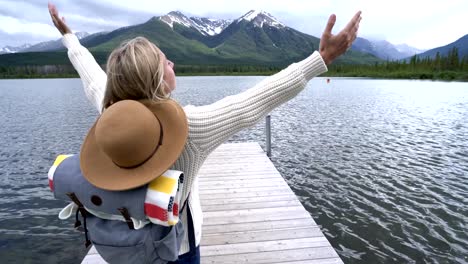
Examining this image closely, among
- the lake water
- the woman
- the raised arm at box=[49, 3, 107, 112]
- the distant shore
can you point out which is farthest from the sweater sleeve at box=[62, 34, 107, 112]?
the distant shore

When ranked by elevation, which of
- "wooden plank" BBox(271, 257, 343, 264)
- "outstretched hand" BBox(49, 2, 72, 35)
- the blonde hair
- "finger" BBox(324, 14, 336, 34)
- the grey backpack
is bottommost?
"wooden plank" BBox(271, 257, 343, 264)

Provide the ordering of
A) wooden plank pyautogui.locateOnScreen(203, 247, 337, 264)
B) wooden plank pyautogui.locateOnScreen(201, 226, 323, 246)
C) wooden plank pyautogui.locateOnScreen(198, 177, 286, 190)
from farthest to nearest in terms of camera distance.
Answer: wooden plank pyautogui.locateOnScreen(198, 177, 286, 190)
wooden plank pyautogui.locateOnScreen(201, 226, 323, 246)
wooden plank pyautogui.locateOnScreen(203, 247, 337, 264)

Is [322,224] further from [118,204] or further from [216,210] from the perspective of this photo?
[118,204]

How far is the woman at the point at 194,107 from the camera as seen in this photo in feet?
4.27

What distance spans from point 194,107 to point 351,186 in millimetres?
9132

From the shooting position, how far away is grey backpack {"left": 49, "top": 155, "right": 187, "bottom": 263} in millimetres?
1318

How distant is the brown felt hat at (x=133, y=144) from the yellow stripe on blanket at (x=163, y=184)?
0.20ft

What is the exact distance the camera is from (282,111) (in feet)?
80.6

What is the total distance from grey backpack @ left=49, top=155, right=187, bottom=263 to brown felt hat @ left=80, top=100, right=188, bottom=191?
68mm

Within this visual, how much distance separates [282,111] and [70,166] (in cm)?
2362

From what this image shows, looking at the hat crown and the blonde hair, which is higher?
the blonde hair

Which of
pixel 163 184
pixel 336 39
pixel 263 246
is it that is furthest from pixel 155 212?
pixel 263 246

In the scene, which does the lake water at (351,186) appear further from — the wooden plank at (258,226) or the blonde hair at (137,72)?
the blonde hair at (137,72)

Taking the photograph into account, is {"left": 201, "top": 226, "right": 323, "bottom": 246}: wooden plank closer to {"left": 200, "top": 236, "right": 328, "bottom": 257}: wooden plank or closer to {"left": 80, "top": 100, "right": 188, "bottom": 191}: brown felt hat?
{"left": 200, "top": 236, "right": 328, "bottom": 257}: wooden plank
